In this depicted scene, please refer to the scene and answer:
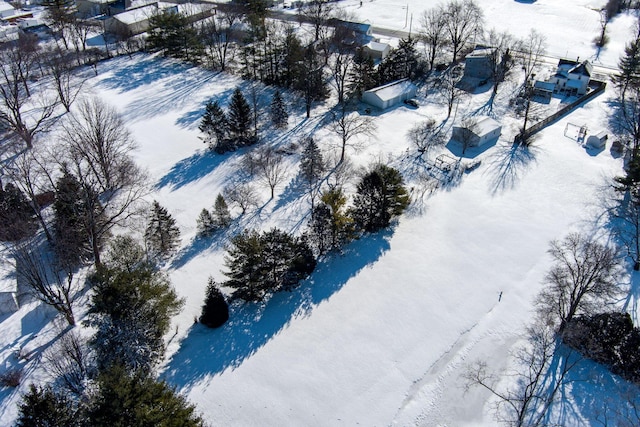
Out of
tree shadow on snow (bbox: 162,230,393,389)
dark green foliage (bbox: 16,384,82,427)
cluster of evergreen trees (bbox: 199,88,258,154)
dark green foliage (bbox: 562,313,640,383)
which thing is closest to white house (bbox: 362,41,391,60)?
cluster of evergreen trees (bbox: 199,88,258,154)

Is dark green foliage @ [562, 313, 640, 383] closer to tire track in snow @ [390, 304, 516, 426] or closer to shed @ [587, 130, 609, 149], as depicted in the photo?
tire track in snow @ [390, 304, 516, 426]

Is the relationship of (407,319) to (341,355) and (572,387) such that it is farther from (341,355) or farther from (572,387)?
(572,387)

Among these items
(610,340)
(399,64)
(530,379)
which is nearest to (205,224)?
(530,379)

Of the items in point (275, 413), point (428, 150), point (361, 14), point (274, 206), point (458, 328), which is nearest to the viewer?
point (275, 413)

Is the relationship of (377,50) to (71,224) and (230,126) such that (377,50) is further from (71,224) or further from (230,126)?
(71,224)

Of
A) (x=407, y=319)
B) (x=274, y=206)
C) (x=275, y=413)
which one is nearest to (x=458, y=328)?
(x=407, y=319)

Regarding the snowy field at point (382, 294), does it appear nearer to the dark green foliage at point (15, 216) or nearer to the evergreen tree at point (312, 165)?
the evergreen tree at point (312, 165)

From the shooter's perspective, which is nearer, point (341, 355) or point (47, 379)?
point (47, 379)
